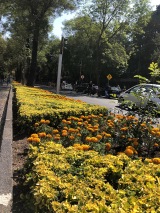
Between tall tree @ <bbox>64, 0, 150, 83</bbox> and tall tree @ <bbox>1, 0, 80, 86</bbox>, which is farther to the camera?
tall tree @ <bbox>64, 0, 150, 83</bbox>

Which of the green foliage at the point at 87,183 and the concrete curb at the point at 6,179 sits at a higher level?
the green foliage at the point at 87,183

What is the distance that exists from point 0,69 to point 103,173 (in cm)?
6458

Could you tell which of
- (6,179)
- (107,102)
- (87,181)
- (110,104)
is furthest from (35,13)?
(87,181)

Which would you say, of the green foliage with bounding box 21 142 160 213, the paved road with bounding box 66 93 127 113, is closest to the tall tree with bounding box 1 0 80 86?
the paved road with bounding box 66 93 127 113

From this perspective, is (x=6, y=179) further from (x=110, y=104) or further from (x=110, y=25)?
(x=110, y=25)

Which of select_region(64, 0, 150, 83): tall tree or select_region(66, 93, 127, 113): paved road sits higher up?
select_region(64, 0, 150, 83): tall tree

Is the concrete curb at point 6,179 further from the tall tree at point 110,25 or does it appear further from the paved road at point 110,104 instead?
the tall tree at point 110,25

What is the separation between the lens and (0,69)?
64.7 m

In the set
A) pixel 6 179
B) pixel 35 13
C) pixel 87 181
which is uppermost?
pixel 35 13

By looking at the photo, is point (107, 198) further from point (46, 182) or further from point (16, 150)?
point (16, 150)

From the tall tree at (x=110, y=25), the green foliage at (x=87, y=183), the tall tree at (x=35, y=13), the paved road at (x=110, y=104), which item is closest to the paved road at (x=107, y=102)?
the paved road at (x=110, y=104)

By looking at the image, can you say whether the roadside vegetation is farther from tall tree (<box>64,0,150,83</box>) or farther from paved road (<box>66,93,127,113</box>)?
tall tree (<box>64,0,150,83</box>)

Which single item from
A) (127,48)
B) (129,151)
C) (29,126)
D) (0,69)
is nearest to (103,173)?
(129,151)

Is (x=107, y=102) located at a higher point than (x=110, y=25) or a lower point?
lower
